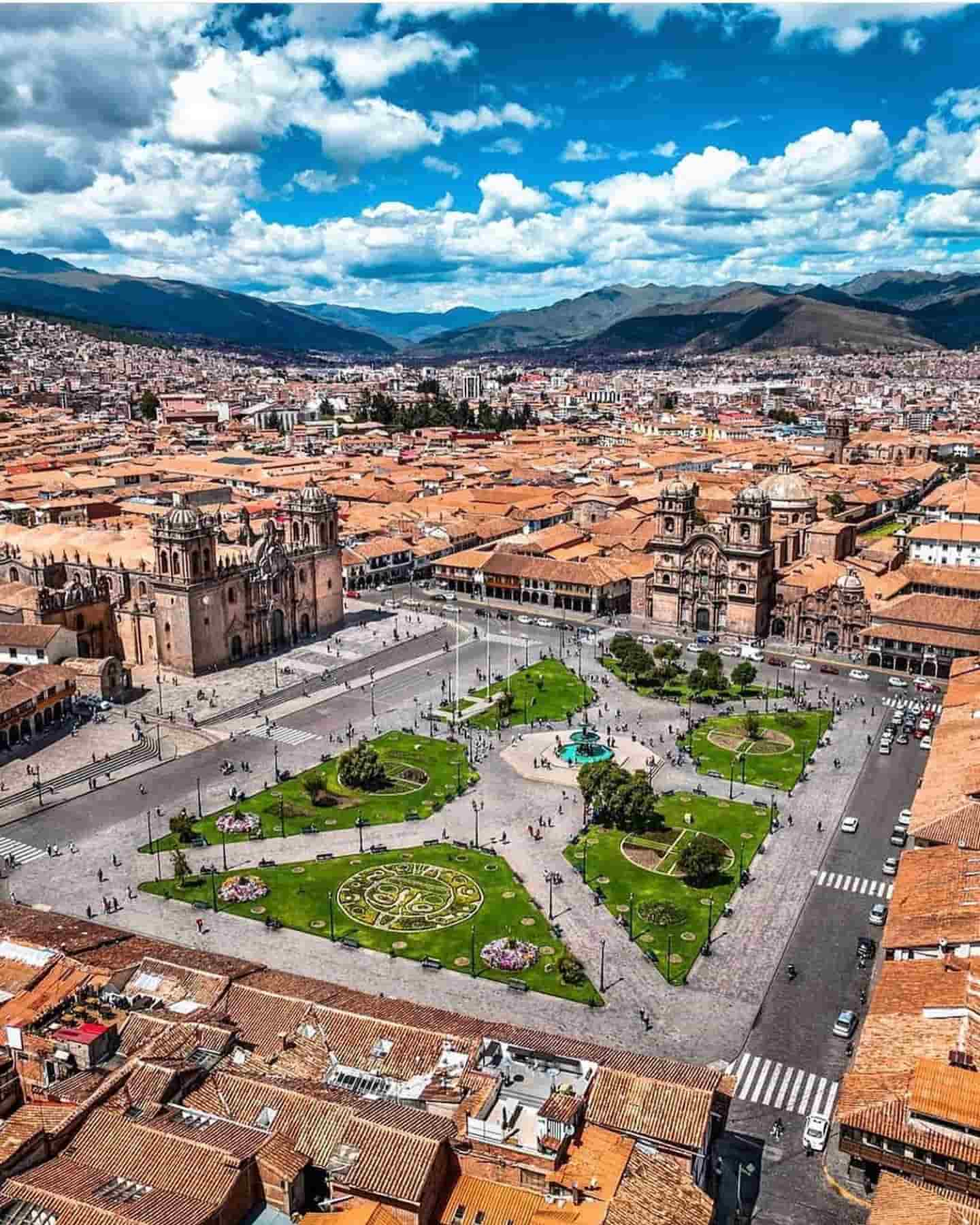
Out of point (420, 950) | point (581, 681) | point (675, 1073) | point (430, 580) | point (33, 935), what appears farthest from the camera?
point (430, 580)

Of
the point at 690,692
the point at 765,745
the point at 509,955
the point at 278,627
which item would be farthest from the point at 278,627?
the point at 509,955

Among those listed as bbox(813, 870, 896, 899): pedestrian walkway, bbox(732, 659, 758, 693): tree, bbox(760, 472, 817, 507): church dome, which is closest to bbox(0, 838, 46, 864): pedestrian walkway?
bbox(813, 870, 896, 899): pedestrian walkway

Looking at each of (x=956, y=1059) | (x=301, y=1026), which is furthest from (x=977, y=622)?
(x=301, y=1026)

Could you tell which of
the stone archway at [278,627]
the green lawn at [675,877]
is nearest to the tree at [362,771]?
the green lawn at [675,877]

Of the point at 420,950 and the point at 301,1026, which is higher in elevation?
the point at 301,1026

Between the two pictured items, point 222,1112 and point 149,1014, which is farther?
point 149,1014

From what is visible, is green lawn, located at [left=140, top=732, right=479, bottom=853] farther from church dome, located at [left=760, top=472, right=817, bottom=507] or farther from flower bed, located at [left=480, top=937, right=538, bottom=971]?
church dome, located at [left=760, top=472, right=817, bottom=507]

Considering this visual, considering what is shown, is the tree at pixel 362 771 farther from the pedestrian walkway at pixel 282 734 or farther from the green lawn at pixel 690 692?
the green lawn at pixel 690 692

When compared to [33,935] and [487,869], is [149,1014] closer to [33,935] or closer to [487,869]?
[33,935]
